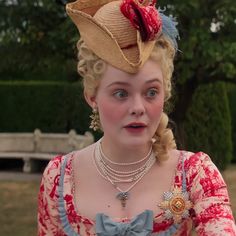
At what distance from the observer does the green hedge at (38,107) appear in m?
13.2

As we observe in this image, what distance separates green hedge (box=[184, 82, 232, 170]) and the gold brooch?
10.3 metres

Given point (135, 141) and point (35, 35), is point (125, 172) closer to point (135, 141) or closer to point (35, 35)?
point (135, 141)

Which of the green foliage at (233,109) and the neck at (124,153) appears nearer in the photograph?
the neck at (124,153)

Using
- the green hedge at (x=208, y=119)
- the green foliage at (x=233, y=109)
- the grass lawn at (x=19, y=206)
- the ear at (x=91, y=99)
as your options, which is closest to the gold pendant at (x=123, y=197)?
the ear at (x=91, y=99)

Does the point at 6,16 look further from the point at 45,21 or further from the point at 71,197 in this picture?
the point at 71,197

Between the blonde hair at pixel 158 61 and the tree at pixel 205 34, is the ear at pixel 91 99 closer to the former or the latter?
the blonde hair at pixel 158 61

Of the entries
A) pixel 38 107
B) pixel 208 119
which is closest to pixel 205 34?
pixel 208 119

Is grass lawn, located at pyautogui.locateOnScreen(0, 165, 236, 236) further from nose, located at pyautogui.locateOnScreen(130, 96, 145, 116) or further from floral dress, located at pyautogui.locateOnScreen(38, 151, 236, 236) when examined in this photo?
nose, located at pyautogui.locateOnScreen(130, 96, 145, 116)

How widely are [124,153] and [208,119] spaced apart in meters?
10.6

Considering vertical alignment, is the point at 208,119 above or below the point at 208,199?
below

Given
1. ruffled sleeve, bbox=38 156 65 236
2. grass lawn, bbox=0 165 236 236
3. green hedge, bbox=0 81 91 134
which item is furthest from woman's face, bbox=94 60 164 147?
green hedge, bbox=0 81 91 134

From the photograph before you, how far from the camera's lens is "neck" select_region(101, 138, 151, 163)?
171cm

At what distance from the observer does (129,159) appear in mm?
1732

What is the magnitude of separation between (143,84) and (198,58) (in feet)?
12.9
